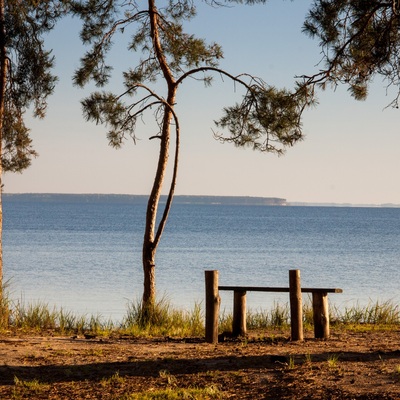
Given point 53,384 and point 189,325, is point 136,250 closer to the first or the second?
point 189,325

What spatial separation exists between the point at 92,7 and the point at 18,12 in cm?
142

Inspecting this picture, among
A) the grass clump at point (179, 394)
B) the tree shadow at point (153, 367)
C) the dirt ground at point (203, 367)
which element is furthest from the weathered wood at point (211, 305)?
the grass clump at point (179, 394)

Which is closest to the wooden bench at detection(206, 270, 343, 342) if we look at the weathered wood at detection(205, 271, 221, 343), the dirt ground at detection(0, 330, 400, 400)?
the weathered wood at detection(205, 271, 221, 343)

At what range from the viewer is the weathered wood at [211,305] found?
1314 cm

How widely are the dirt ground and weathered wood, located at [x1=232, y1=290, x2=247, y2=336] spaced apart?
0.34 metres

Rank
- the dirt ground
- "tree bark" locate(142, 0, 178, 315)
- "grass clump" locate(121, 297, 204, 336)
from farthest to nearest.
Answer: "tree bark" locate(142, 0, 178, 315), "grass clump" locate(121, 297, 204, 336), the dirt ground

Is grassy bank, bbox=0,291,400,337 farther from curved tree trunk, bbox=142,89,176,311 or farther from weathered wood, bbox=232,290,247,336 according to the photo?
A: curved tree trunk, bbox=142,89,176,311

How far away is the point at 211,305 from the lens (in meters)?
13.2

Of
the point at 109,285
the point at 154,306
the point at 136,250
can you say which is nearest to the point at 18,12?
the point at 154,306

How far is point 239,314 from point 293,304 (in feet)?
3.33

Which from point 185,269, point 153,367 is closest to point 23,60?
point 153,367

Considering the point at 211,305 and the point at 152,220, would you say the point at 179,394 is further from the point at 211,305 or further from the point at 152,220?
the point at 152,220

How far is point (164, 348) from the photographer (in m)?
12.8

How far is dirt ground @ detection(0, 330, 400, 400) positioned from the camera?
9672 millimetres
